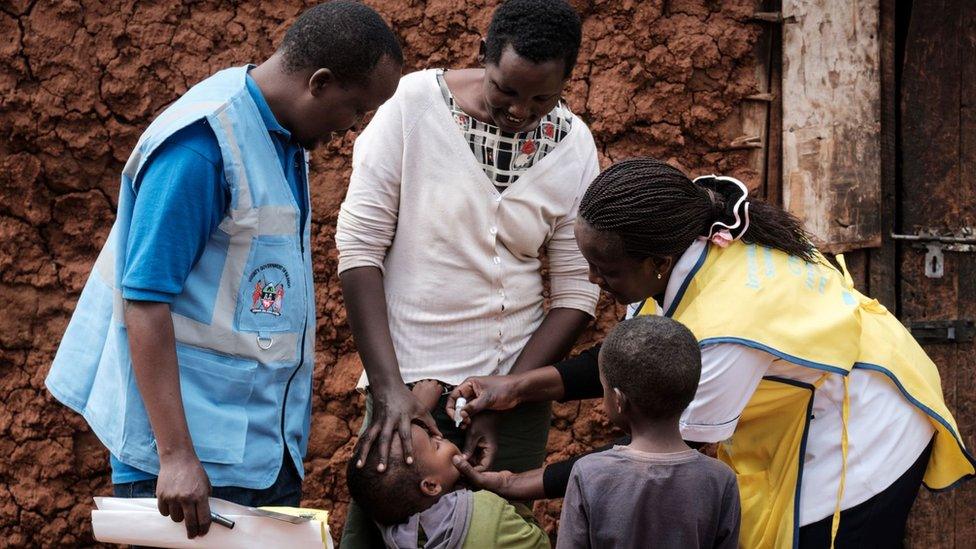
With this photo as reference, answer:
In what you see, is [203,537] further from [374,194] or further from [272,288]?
[374,194]

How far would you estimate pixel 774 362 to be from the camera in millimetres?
2357

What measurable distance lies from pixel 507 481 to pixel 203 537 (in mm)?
740

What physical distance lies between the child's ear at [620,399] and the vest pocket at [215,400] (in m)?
0.78

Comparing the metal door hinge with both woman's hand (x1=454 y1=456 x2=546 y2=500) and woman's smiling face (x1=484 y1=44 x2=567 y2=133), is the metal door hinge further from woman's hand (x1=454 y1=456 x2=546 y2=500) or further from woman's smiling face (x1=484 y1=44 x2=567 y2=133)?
woman's hand (x1=454 y1=456 x2=546 y2=500)

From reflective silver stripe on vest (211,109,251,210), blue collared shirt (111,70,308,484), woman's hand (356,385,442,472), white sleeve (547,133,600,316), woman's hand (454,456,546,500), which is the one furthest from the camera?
white sleeve (547,133,600,316)

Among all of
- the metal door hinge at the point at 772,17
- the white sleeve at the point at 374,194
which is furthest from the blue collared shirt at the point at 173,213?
the metal door hinge at the point at 772,17

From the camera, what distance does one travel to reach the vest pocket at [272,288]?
7.67 ft

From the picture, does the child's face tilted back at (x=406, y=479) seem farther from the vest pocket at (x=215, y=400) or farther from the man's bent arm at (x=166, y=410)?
the man's bent arm at (x=166, y=410)

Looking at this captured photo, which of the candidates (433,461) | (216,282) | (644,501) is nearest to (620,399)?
(644,501)

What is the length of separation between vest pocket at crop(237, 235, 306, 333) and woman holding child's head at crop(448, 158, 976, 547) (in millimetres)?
643

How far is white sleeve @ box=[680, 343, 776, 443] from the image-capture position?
231 cm

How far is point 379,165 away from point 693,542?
1216mm

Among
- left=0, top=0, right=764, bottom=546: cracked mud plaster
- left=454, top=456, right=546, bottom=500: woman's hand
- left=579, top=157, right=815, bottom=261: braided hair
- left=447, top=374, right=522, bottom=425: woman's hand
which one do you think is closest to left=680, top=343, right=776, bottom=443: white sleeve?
left=579, top=157, right=815, bottom=261: braided hair

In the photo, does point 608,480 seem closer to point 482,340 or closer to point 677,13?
point 482,340
